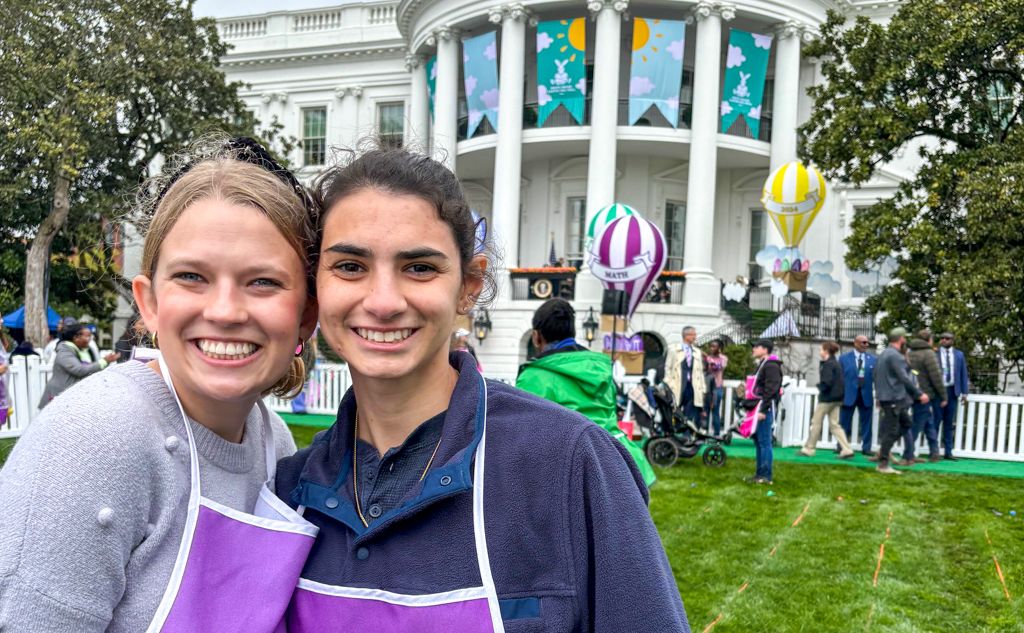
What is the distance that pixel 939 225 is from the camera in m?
14.9

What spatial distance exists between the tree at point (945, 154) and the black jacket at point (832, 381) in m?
2.50

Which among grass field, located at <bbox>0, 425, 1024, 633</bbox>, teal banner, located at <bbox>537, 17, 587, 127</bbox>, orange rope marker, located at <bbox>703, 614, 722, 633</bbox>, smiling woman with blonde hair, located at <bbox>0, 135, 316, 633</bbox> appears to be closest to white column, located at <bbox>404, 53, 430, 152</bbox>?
teal banner, located at <bbox>537, 17, 587, 127</bbox>

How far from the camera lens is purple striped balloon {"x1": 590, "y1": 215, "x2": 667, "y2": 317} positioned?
44.7 feet

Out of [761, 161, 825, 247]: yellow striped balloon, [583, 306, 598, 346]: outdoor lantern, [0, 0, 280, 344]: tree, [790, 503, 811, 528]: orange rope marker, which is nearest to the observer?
[790, 503, 811, 528]: orange rope marker

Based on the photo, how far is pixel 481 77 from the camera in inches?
985

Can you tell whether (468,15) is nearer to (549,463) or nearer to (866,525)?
(866,525)

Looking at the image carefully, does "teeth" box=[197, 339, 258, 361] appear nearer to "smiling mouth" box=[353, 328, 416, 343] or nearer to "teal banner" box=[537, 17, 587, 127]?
"smiling mouth" box=[353, 328, 416, 343]

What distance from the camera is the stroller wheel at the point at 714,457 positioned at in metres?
11.3

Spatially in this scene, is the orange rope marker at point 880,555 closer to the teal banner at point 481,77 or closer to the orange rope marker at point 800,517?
the orange rope marker at point 800,517

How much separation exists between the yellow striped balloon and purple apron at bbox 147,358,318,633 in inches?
657

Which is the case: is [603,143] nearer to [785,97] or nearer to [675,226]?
[675,226]

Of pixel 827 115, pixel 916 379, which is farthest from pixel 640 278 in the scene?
pixel 827 115

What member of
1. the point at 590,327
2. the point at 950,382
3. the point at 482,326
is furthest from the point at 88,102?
the point at 950,382

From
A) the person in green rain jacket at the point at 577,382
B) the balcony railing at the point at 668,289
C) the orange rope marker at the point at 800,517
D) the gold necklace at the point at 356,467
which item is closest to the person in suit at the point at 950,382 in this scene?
the orange rope marker at the point at 800,517
